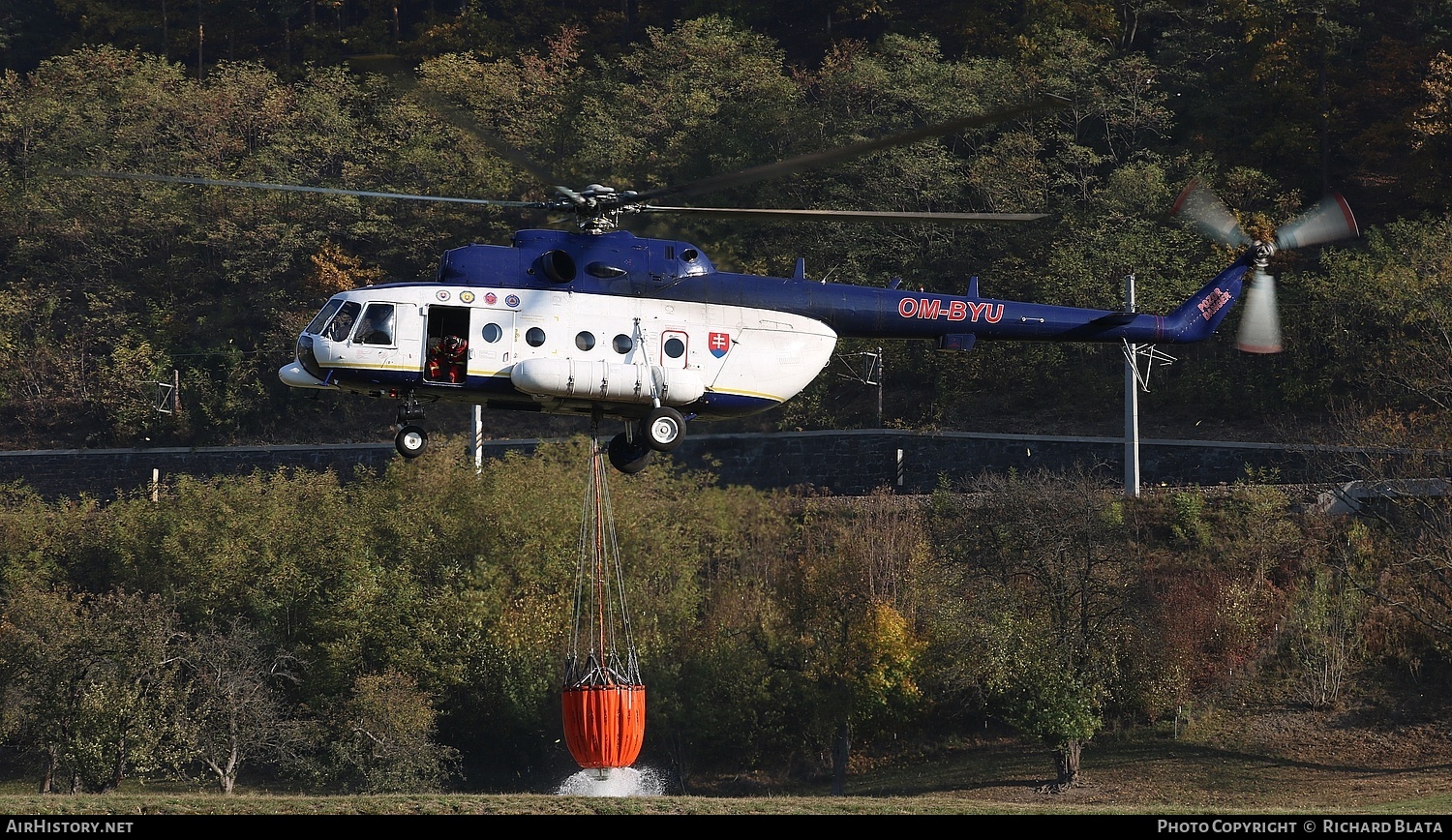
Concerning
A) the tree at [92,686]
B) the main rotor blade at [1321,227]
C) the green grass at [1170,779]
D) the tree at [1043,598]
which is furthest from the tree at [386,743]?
the main rotor blade at [1321,227]

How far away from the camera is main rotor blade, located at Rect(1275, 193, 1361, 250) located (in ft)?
88.6

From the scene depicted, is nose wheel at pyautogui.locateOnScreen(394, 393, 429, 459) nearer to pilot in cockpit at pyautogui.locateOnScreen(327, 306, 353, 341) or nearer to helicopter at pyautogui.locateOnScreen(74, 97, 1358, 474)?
helicopter at pyautogui.locateOnScreen(74, 97, 1358, 474)

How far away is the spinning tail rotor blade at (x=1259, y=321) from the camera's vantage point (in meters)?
27.0

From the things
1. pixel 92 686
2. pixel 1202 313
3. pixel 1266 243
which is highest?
pixel 1266 243

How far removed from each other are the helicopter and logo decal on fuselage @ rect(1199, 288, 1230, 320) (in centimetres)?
389

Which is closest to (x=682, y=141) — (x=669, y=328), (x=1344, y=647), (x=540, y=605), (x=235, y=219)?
(x=235, y=219)

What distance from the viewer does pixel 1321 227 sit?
27.4 m

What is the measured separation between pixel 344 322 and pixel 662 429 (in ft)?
14.0

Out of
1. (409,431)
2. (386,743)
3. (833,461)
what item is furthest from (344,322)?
(833,461)

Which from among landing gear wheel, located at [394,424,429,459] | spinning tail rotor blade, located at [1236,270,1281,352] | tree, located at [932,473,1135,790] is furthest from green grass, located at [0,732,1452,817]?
landing gear wheel, located at [394,424,429,459]

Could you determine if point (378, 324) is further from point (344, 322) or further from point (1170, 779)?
point (1170, 779)

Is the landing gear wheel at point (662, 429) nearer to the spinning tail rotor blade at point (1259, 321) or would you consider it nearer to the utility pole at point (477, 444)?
the spinning tail rotor blade at point (1259, 321)

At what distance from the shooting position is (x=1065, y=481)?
46.5m
